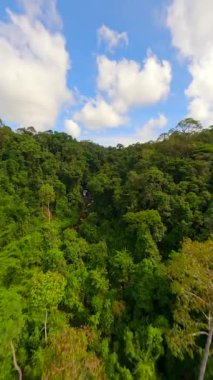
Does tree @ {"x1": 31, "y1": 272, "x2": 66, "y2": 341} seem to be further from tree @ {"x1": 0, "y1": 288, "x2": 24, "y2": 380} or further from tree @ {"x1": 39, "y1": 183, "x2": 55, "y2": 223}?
tree @ {"x1": 39, "y1": 183, "x2": 55, "y2": 223}

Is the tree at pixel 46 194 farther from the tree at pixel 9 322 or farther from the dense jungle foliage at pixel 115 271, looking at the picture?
the tree at pixel 9 322

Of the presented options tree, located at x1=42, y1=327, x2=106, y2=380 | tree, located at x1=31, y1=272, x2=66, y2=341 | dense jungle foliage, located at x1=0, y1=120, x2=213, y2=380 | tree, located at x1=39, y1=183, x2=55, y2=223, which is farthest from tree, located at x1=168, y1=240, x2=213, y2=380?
tree, located at x1=39, y1=183, x2=55, y2=223

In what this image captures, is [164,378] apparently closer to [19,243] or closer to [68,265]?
[68,265]

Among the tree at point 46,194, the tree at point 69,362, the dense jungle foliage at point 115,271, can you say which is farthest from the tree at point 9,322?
the tree at point 46,194

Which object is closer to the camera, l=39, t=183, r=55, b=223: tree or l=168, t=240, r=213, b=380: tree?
l=168, t=240, r=213, b=380: tree

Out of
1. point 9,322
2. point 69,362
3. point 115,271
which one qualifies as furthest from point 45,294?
point 69,362
